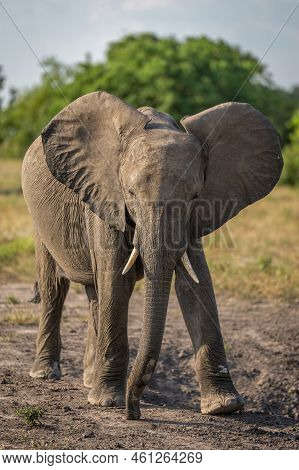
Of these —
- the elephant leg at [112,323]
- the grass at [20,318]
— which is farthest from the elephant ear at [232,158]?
the grass at [20,318]

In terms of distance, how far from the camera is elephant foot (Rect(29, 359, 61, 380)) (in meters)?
8.20

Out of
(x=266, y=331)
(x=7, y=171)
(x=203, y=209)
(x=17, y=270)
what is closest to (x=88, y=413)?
(x=203, y=209)

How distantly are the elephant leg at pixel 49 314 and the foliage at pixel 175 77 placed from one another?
17932 mm

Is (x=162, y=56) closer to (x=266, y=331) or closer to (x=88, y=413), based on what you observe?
(x=266, y=331)

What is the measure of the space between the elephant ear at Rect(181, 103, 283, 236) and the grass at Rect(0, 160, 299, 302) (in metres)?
4.32

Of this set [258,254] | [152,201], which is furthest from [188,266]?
[258,254]

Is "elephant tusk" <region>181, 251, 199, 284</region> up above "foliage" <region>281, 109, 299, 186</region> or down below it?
above

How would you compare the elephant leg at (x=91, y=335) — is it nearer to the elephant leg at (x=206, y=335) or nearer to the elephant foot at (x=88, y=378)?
the elephant foot at (x=88, y=378)

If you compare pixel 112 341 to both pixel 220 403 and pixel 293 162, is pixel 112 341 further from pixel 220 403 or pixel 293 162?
pixel 293 162

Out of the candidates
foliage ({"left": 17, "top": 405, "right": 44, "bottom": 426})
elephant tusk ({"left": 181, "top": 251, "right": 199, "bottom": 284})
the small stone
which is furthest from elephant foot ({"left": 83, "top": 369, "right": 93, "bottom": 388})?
elephant tusk ({"left": 181, "top": 251, "right": 199, "bottom": 284})

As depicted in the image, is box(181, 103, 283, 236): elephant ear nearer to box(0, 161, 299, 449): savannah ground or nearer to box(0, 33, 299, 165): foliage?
box(0, 161, 299, 449): savannah ground

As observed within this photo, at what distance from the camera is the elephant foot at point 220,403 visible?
23.0ft

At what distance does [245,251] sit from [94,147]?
25.8 ft
